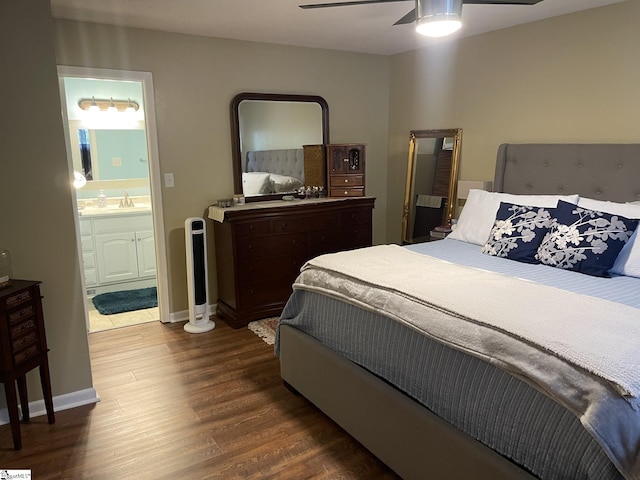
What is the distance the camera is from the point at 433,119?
445 cm

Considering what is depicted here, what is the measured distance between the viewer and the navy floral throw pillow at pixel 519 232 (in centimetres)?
281

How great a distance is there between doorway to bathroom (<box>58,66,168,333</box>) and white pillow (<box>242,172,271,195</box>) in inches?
45.1

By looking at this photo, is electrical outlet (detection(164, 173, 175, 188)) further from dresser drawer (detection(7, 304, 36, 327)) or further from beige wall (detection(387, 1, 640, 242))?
beige wall (detection(387, 1, 640, 242))

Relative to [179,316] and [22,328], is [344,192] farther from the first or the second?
[22,328]

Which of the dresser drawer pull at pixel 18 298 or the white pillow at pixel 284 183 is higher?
the white pillow at pixel 284 183

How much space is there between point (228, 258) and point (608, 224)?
272 centimetres

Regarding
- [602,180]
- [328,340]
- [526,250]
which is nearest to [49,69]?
[328,340]

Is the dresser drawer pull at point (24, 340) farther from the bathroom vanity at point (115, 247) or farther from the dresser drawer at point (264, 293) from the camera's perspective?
the bathroom vanity at point (115, 247)

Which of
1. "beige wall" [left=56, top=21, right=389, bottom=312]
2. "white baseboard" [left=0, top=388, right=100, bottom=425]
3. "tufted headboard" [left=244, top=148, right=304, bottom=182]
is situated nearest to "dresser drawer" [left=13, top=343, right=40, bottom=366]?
"white baseboard" [left=0, top=388, right=100, bottom=425]

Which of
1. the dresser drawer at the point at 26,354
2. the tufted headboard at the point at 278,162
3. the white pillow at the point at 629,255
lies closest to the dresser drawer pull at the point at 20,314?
the dresser drawer at the point at 26,354

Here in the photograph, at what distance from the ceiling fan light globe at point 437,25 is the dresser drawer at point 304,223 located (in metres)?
2.09

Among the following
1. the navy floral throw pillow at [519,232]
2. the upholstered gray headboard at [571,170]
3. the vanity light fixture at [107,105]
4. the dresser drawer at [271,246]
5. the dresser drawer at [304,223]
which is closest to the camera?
the navy floral throw pillow at [519,232]

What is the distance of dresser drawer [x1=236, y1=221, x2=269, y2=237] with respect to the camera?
3814 millimetres
